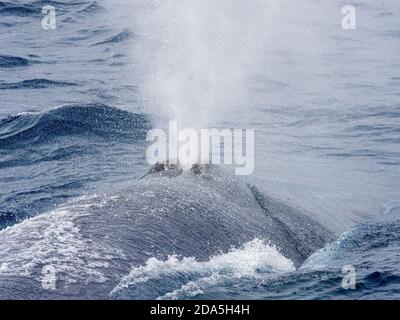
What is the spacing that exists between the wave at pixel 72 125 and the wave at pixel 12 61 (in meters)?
9.44

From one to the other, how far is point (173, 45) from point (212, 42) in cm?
181

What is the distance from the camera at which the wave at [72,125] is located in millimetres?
21922

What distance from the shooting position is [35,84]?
1171 inches

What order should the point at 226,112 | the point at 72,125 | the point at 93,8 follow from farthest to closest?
1. the point at 93,8
2. the point at 226,112
3. the point at 72,125

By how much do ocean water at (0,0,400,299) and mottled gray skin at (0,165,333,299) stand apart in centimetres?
21

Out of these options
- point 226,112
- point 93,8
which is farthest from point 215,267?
point 93,8

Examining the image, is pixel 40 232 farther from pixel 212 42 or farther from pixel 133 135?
pixel 212 42

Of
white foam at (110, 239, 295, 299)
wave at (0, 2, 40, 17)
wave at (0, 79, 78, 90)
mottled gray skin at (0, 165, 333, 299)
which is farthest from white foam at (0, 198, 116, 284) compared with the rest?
wave at (0, 2, 40, 17)

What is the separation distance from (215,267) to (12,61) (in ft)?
79.6

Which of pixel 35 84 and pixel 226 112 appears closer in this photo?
pixel 226 112

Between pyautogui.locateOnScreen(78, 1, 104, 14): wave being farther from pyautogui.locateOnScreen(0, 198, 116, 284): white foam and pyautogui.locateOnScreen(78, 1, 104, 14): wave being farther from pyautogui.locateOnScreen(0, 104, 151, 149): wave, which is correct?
pyautogui.locateOnScreen(0, 198, 116, 284): white foam

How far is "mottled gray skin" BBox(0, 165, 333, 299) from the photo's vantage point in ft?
30.6

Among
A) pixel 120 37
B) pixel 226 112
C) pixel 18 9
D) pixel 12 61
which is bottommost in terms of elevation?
pixel 226 112

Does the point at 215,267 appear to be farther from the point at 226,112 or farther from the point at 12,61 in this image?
the point at 12,61
